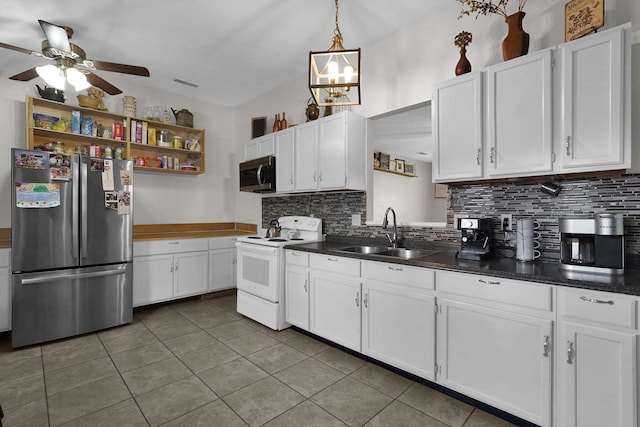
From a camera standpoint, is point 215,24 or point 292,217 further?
point 292,217

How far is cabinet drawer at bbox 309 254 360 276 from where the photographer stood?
2.52 metres

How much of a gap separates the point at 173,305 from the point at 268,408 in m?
2.61

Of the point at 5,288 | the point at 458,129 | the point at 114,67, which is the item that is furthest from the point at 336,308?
the point at 5,288

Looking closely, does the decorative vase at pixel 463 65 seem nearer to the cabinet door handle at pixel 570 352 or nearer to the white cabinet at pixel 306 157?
the white cabinet at pixel 306 157

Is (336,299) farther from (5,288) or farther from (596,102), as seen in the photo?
(5,288)

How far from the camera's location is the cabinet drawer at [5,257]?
9.50ft

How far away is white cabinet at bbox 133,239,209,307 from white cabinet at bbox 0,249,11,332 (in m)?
1.02

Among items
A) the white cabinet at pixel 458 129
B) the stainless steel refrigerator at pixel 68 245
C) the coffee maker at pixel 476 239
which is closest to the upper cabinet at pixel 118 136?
the stainless steel refrigerator at pixel 68 245

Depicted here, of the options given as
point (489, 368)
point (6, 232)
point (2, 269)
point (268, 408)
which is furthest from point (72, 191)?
point (489, 368)

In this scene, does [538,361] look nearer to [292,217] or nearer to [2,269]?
[292,217]

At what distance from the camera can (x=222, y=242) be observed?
4.35 metres

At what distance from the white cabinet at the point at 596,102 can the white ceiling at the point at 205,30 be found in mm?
1265

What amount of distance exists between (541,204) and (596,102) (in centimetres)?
69

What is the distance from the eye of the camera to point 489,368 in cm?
181
